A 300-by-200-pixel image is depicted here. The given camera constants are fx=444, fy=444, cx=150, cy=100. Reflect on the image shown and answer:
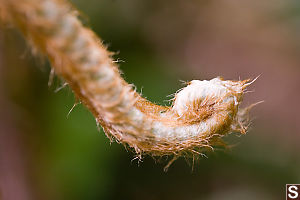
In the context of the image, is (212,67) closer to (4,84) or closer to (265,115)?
(265,115)

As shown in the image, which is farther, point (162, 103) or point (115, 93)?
point (162, 103)

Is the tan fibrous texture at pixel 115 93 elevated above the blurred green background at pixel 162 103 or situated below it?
below

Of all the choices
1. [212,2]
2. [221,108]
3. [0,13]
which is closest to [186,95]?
[221,108]

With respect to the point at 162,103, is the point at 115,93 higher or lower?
lower

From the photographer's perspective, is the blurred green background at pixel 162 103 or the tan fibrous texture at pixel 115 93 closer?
the tan fibrous texture at pixel 115 93
